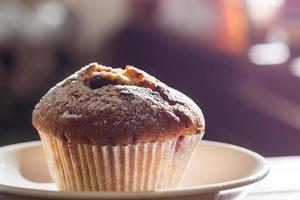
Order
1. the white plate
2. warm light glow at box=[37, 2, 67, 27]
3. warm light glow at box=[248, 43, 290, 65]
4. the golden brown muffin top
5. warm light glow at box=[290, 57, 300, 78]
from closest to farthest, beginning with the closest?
the golden brown muffin top
the white plate
warm light glow at box=[290, 57, 300, 78]
warm light glow at box=[248, 43, 290, 65]
warm light glow at box=[37, 2, 67, 27]

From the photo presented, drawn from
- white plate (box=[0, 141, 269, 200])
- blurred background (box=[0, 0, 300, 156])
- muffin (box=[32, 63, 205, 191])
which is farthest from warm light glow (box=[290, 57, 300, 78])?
muffin (box=[32, 63, 205, 191])

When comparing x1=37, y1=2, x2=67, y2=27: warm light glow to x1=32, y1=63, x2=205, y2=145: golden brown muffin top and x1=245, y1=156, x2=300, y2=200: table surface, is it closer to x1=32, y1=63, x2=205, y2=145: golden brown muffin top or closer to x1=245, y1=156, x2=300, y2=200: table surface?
x1=245, y1=156, x2=300, y2=200: table surface

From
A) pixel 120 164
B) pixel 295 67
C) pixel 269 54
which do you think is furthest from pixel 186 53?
pixel 120 164

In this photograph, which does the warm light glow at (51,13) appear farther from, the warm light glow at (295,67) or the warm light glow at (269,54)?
the warm light glow at (295,67)

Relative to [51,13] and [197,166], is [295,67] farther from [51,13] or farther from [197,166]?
[51,13]

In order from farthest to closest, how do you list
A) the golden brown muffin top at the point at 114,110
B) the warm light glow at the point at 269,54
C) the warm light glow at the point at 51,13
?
1. the warm light glow at the point at 51,13
2. the warm light glow at the point at 269,54
3. the golden brown muffin top at the point at 114,110

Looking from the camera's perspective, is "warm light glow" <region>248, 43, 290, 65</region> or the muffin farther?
"warm light glow" <region>248, 43, 290, 65</region>

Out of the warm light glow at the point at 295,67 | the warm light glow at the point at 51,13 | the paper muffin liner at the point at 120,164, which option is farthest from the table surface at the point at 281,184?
the warm light glow at the point at 51,13
